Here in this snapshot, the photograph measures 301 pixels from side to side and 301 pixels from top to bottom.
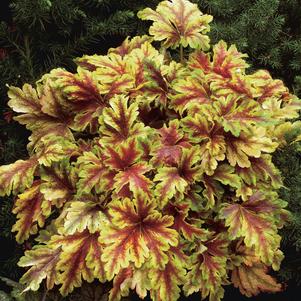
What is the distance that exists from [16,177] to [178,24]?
2.76 ft

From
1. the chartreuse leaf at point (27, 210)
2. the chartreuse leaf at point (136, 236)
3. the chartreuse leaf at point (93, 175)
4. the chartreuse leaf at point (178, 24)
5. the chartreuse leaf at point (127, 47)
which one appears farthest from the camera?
the chartreuse leaf at point (127, 47)

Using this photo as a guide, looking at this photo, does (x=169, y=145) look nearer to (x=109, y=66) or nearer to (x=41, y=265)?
(x=109, y=66)

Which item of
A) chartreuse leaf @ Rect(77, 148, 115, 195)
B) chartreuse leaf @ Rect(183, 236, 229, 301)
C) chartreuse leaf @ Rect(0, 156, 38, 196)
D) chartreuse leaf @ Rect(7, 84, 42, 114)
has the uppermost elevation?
chartreuse leaf @ Rect(7, 84, 42, 114)

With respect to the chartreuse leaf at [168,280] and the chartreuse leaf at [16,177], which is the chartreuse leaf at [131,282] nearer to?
the chartreuse leaf at [168,280]

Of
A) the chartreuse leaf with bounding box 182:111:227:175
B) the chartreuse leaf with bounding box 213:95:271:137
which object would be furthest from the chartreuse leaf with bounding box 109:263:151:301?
the chartreuse leaf with bounding box 213:95:271:137

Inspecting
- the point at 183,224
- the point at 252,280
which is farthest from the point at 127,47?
the point at 252,280

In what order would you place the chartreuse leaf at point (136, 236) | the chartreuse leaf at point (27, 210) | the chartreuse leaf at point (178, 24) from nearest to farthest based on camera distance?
the chartreuse leaf at point (136, 236), the chartreuse leaf at point (27, 210), the chartreuse leaf at point (178, 24)

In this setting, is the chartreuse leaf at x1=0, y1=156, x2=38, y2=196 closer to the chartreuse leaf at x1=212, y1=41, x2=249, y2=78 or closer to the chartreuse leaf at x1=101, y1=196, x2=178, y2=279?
the chartreuse leaf at x1=101, y1=196, x2=178, y2=279

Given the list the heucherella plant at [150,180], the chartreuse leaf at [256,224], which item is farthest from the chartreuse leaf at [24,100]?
the chartreuse leaf at [256,224]

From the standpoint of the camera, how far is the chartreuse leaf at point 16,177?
1706 millimetres

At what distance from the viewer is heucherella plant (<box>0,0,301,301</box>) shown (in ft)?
5.12

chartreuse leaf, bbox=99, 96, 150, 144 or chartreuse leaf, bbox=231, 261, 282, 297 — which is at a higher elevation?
chartreuse leaf, bbox=99, 96, 150, 144

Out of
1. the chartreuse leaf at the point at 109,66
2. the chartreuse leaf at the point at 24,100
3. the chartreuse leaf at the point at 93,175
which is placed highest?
the chartreuse leaf at the point at 109,66

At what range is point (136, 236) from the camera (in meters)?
1.54
